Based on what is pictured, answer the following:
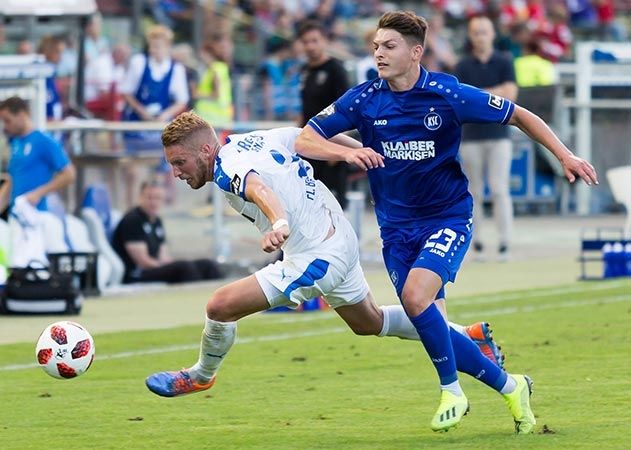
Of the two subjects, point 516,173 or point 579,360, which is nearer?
point 579,360

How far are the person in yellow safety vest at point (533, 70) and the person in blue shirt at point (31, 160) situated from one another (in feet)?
34.0

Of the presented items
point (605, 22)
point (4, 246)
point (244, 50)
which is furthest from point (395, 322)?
point (605, 22)

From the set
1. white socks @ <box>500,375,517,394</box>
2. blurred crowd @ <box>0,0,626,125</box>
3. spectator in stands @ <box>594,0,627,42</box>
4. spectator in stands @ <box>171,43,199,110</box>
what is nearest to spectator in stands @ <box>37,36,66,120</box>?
blurred crowd @ <box>0,0,626,125</box>

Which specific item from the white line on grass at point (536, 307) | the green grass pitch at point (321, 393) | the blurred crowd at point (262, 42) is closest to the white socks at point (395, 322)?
the green grass pitch at point (321, 393)

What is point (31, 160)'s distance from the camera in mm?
14633

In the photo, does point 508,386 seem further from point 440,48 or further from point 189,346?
point 440,48

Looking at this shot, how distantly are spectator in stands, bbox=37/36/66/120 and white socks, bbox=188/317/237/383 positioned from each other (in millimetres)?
8744

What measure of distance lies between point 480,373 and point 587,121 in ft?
50.8

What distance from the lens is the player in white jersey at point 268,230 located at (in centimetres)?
790

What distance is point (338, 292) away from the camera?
818 cm

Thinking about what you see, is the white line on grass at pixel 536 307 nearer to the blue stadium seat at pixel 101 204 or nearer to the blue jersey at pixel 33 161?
the blue jersey at pixel 33 161

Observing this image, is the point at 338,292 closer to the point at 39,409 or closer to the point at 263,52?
the point at 39,409

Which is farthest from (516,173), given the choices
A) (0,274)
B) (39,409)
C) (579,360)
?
(39,409)

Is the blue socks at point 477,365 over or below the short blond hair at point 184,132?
below
